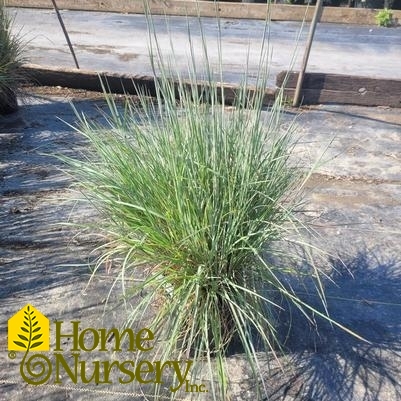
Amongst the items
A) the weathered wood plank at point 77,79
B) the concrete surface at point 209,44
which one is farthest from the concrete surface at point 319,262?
the concrete surface at point 209,44

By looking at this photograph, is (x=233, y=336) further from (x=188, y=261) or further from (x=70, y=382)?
(x=70, y=382)

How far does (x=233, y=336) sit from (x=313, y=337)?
12.6 inches

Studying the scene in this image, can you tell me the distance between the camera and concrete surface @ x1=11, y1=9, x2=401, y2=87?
597cm

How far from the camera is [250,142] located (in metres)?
1.67

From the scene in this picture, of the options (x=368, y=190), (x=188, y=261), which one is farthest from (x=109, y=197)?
(x=368, y=190)

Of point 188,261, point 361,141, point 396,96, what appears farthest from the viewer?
point 396,96

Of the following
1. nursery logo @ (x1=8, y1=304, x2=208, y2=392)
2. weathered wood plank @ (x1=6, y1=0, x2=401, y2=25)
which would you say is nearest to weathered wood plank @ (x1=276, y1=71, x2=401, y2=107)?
nursery logo @ (x1=8, y1=304, x2=208, y2=392)

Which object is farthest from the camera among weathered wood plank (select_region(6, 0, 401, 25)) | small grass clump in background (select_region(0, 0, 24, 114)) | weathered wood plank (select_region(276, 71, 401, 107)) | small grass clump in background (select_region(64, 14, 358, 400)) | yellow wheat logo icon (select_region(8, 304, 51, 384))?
weathered wood plank (select_region(6, 0, 401, 25))

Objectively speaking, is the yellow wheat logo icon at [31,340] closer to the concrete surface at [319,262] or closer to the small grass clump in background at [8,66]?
the concrete surface at [319,262]

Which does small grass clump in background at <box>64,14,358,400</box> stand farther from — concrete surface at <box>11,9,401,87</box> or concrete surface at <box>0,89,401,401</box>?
concrete surface at <box>11,9,401,87</box>

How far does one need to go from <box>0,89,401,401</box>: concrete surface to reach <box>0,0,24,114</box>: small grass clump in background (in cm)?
21

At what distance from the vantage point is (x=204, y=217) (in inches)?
63.1

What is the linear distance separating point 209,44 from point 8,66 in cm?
361

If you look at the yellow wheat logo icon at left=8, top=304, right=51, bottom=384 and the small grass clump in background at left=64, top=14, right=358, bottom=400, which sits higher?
the small grass clump in background at left=64, top=14, right=358, bottom=400
